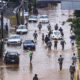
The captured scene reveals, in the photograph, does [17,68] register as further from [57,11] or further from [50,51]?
[57,11]

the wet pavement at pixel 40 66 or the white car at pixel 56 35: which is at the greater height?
the white car at pixel 56 35

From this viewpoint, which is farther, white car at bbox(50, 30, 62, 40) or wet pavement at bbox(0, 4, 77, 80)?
white car at bbox(50, 30, 62, 40)

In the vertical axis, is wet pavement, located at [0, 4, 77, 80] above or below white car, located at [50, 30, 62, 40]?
below

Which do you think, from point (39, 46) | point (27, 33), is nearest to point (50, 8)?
point (27, 33)

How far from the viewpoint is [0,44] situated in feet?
150

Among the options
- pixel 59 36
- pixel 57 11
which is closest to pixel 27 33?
pixel 59 36

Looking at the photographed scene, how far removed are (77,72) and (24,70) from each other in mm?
5104

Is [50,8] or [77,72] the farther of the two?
[50,8]

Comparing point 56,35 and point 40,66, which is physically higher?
point 56,35

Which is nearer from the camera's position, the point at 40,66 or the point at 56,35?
the point at 40,66

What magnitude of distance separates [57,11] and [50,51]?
5437 cm

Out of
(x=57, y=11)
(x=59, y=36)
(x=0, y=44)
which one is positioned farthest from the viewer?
(x=57, y=11)

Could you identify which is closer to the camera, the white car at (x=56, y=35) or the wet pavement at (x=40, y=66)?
the wet pavement at (x=40, y=66)

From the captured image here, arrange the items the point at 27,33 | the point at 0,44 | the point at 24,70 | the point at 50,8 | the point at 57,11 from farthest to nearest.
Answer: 1. the point at 50,8
2. the point at 57,11
3. the point at 27,33
4. the point at 0,44
5. the point at 24,70
